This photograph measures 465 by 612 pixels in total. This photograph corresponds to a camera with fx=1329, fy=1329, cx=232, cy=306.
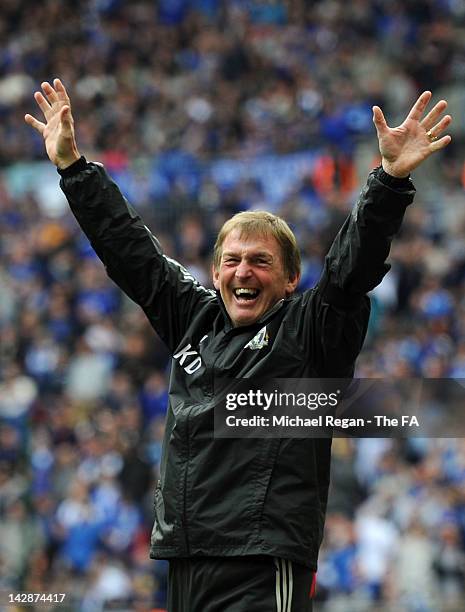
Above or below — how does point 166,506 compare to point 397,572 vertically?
below

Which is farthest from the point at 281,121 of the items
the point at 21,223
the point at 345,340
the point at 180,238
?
the point at 345,340

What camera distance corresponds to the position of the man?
3613 mm

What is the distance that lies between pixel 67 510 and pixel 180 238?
3.40m

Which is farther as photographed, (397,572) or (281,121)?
(281,121)

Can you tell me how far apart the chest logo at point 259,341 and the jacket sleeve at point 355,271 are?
142mm

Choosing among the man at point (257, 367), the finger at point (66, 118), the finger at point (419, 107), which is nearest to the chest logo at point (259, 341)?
the man at point (257, 367)

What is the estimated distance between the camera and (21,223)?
14.6 metres

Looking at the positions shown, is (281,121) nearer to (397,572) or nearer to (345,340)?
(397,572)

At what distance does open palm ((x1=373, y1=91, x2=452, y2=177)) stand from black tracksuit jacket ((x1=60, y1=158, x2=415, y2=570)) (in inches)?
2.2

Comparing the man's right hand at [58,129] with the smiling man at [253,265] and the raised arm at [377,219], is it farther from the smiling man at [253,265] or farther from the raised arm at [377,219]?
the raised arm at [377,219]

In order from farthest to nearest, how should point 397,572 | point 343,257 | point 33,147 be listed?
point 33,147, point 397,572, point 343,257

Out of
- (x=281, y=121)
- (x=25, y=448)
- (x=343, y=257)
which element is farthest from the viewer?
(x=281, y=121)

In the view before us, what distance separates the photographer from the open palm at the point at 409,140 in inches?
143

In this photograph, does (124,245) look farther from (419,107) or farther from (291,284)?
(419,107)
